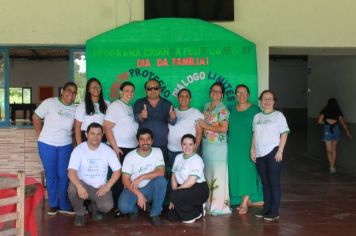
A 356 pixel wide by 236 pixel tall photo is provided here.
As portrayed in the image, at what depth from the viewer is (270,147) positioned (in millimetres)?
4613

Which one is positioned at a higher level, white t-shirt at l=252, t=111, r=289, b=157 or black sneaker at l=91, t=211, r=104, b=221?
white t-shirt at l=252, t=111, r=289, b=157

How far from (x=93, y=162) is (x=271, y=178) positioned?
1.80 metres

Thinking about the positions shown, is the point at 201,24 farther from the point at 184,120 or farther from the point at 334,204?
the point at 334,204

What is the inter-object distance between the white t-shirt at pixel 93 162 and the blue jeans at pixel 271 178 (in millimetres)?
1468

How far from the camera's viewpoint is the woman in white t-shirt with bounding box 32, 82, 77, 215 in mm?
4875

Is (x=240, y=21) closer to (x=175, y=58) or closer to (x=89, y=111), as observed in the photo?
(x=175, y=58)

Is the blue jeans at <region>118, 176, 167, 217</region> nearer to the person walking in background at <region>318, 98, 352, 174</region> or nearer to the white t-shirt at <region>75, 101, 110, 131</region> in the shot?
the white t-shirt at <region>75, 101, 110, 131</region>

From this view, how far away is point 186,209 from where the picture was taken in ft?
15.1

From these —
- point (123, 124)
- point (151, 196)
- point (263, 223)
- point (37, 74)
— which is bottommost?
point (263, 223)

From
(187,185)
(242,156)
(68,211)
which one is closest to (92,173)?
(68,211)


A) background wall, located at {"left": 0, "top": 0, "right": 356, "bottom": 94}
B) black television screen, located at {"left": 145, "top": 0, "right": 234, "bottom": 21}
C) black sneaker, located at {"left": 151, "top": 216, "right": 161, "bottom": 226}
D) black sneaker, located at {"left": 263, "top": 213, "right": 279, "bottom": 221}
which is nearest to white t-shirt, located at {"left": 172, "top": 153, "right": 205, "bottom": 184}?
black sneaker, located at {"left": 151, "top": 216, "right": 161, "bottom": 226}

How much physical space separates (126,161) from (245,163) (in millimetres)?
1339

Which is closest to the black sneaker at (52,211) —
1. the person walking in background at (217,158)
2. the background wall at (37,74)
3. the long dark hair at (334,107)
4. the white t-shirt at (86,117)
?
the white t-shirt at (86,117)

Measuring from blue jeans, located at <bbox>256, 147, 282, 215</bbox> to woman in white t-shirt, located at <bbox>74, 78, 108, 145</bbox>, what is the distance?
5.70 ft
